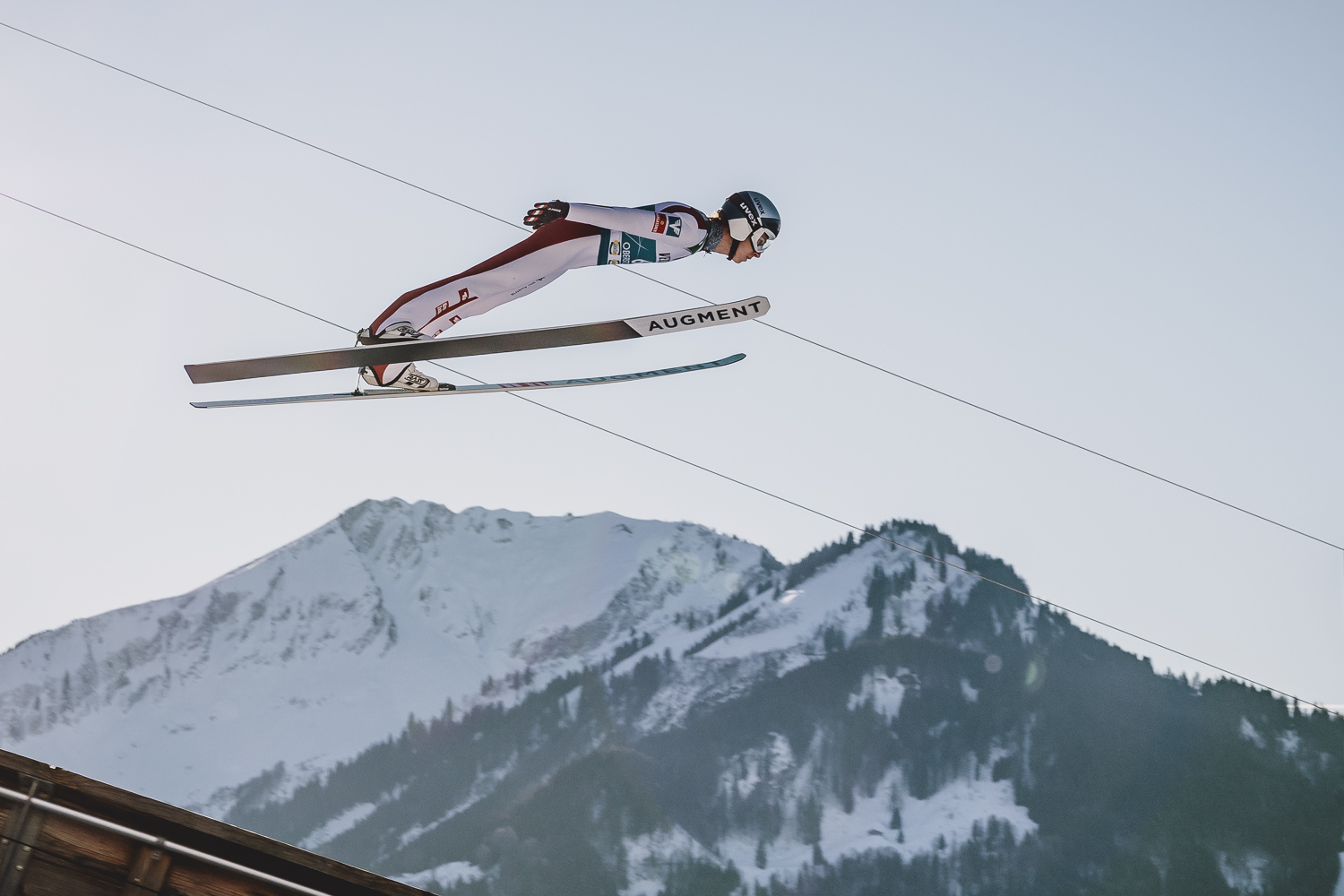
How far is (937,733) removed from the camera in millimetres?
175250

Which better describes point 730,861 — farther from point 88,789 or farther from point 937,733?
point 88,789

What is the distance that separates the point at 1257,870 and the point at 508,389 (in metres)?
143

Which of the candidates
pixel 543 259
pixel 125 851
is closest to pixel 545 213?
pixel 543 259

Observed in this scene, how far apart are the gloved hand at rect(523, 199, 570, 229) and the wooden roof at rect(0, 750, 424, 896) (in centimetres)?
384

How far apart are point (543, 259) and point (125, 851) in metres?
3.97

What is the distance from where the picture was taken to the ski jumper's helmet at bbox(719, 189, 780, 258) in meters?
7.22

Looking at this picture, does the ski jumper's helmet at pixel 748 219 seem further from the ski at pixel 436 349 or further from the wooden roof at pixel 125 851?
the wooden roof at pixel 125 851

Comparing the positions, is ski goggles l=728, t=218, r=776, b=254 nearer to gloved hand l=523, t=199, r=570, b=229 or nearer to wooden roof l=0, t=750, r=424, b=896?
gloved hand l=523, t=199, r=570, b=229

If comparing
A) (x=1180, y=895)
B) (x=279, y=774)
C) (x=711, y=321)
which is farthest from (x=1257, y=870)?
(x=279, y=774)

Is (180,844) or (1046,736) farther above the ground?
(1046,736)

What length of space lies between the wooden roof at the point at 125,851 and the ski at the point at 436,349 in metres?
3.12

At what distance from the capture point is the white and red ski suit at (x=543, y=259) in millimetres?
6406

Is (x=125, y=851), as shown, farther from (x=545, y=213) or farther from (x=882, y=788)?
(x=882, y=788)

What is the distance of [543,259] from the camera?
6617 millimetres
